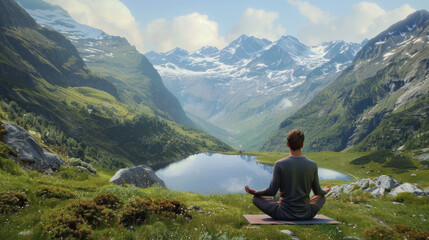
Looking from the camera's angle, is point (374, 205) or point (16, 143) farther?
point (374, 205)

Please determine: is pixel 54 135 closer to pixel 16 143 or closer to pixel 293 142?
pixel 16 143

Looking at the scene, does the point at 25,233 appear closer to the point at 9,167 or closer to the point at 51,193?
the point at 51,193

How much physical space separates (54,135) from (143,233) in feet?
651

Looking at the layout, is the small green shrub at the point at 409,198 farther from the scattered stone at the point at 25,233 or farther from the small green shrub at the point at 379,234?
the scattered stone at the point at 25,233

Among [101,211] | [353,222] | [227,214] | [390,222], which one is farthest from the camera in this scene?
[390,222]

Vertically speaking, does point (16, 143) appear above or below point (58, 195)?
above

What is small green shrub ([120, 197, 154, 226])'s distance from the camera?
10.2 metres

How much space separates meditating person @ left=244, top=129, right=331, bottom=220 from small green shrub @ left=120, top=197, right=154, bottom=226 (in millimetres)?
4407

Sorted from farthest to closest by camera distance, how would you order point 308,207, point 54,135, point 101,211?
point 54,135, point 308,207, point 101,211

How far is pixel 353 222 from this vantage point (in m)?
13.9

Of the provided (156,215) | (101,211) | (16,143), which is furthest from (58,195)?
(16,143)

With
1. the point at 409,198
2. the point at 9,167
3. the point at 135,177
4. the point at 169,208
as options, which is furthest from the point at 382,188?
the point at 9,167

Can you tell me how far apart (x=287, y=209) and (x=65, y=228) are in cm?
869

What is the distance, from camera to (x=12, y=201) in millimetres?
10477
